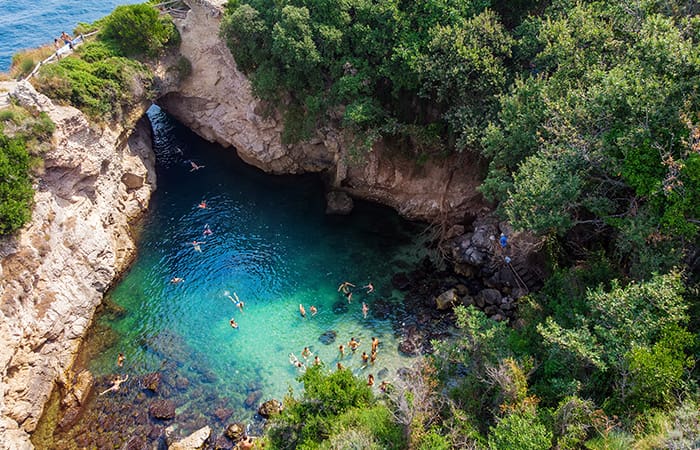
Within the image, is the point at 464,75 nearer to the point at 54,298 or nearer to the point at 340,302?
the point at 340,302

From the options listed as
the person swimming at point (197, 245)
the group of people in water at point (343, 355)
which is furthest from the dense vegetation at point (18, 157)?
the group of people in water at point (343, 355)

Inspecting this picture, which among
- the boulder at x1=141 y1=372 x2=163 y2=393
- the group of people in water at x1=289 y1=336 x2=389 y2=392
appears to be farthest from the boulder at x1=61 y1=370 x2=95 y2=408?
the group of people in water at x1=289 y1=336 x2=389 y2=392

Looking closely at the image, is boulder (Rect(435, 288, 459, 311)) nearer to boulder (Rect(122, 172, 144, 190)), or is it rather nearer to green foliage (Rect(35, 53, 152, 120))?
boulder (Rect(122, 172, 144, 190))

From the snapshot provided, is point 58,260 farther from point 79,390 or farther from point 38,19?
point 38,19

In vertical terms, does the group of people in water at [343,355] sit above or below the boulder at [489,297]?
below

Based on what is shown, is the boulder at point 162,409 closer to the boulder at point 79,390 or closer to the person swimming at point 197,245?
the boulder at point 79,390

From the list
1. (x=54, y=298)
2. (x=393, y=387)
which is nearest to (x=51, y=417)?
(x=54, y=298)
